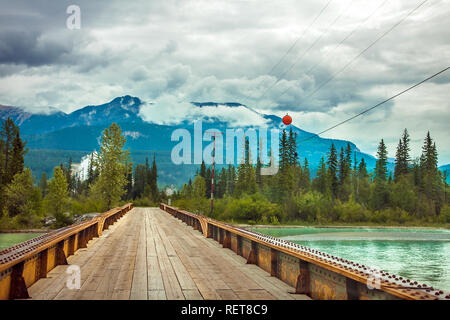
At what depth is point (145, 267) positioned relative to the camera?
36.1ft

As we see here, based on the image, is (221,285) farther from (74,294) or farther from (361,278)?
(361,278)

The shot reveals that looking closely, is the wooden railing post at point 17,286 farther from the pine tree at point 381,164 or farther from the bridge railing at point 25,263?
the pine tree at point 381,164

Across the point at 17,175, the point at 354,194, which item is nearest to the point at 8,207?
the point at 17,175

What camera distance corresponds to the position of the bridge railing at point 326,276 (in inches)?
204

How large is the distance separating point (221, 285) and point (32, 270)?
3918 mm

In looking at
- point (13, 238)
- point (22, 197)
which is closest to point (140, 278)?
point (13, 238)

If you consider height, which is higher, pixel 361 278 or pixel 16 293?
pixel 361 278

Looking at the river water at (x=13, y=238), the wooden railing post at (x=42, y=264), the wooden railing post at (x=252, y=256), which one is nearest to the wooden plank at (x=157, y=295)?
the wooden railing post at (x=42, y=264)

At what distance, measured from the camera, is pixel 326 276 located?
7168 millimetres

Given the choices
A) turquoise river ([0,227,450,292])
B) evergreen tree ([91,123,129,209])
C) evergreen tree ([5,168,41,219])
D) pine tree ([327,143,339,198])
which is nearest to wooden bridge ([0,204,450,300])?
turquoise river ([0,227,450,292])

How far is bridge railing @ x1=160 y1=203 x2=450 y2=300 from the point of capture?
17.0 ft

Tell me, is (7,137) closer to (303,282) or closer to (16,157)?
(16,157)

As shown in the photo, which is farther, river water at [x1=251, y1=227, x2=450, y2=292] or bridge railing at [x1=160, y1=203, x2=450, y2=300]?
river water at [x1=251, y1=227, x2=450, y2=292]

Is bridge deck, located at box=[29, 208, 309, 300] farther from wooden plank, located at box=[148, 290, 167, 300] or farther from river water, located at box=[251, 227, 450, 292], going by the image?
river water, located at box=[251, 227, 450, 292]
